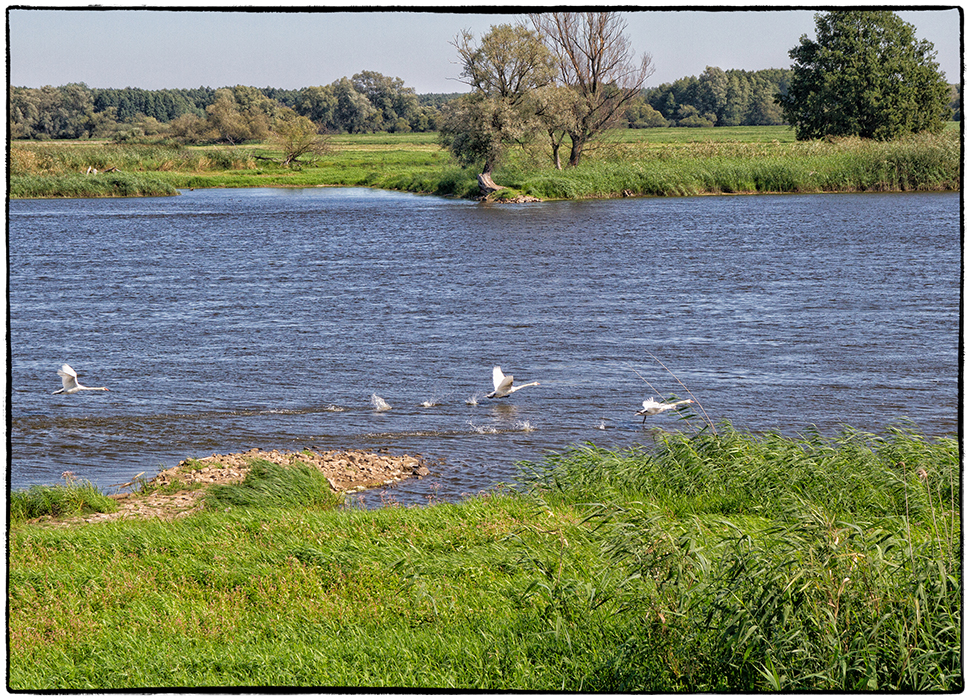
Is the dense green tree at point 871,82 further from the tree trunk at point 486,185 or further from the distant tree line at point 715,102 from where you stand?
the distant tree line at point 715,102

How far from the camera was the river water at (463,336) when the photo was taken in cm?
1209

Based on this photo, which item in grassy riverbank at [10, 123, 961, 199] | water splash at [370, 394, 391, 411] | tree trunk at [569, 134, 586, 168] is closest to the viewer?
water splash at [370, 394, 391, 411]

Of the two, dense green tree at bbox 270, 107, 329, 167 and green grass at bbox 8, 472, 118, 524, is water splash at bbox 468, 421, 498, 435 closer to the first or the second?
green grass at bbox 8, 472, 118, 524

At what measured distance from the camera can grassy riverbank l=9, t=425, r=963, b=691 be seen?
4.50 meters

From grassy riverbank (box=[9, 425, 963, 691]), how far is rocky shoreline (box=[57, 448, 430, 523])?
585 millimetres

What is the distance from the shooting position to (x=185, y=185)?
215 ft

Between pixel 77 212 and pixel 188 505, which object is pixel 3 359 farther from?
pixel 77 212

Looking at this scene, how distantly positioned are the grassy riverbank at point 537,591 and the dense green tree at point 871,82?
1820 inches

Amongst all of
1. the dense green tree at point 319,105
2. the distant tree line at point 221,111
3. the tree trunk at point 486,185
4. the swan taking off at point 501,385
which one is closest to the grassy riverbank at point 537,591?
the swan taking off at point 501,385

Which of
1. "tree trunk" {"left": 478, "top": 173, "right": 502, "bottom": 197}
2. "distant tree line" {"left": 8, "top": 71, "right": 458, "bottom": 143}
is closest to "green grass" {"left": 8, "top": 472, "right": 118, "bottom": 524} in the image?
"tree trunk" {"left": 478, "top": 173, "right": 502, "bottom": 197}

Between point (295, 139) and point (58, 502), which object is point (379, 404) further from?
point (295, 139)

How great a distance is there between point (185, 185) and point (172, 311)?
47.2m

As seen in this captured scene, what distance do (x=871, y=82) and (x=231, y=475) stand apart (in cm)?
5299

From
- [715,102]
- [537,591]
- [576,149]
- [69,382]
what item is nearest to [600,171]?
[576,149]
